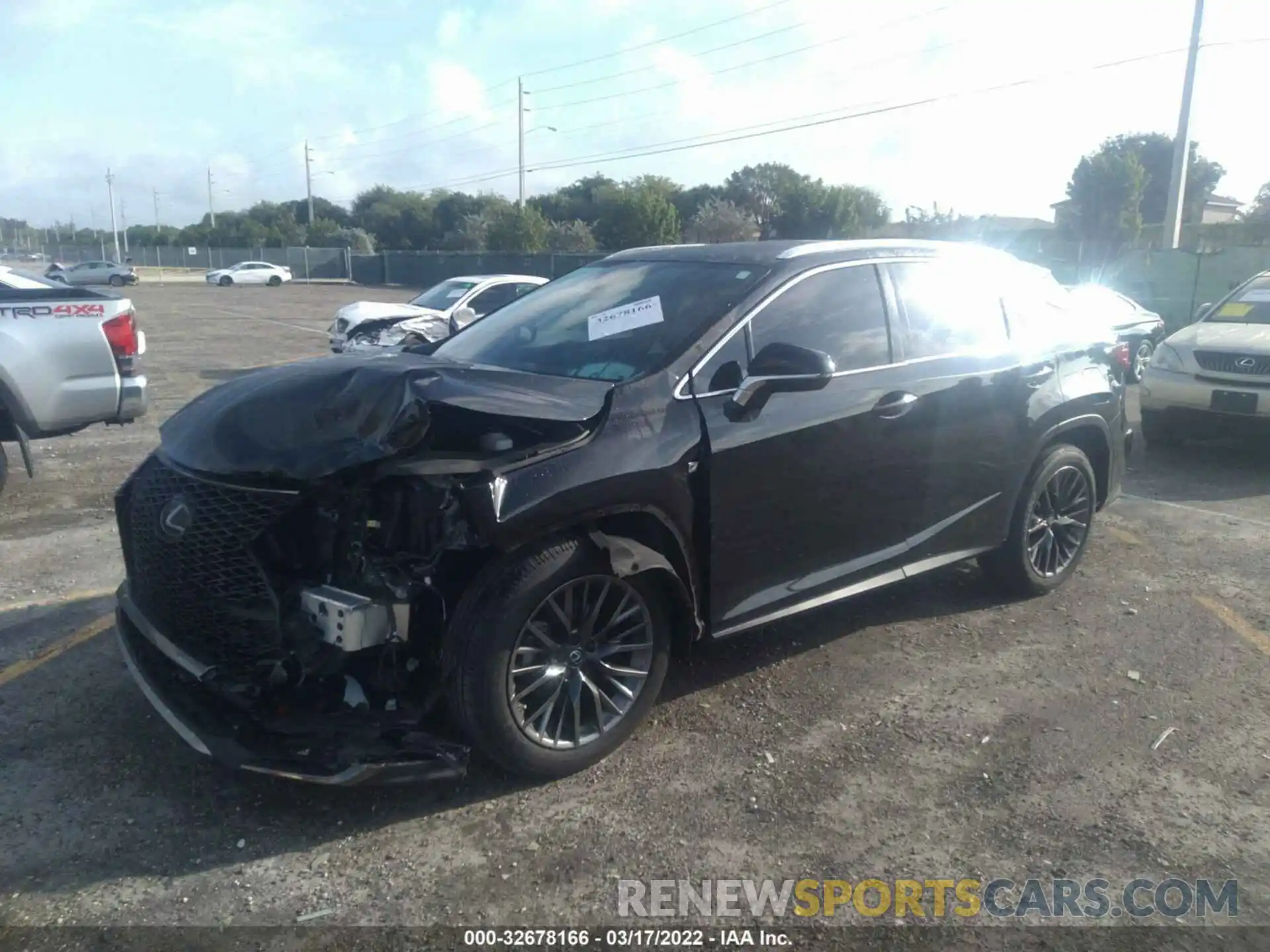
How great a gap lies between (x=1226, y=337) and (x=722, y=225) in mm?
45157

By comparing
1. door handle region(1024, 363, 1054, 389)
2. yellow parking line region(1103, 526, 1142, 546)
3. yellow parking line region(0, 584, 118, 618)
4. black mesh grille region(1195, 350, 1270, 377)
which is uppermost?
door handle region(1024, 363, 1054, 389)

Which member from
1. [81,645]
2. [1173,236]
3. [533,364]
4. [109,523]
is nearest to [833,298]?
[533,364]

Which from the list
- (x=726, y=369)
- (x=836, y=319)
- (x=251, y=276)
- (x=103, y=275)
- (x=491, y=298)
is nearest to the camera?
(x=726, y=369)

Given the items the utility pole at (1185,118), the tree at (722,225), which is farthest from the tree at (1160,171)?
the utility pole at (1185,118)

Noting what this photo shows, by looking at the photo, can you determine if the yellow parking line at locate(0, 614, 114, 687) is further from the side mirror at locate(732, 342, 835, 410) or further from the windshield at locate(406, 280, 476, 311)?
the windshield at locate(406, 280, 476, 311)

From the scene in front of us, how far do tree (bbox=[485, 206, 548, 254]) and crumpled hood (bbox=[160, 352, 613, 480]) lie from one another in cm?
5213

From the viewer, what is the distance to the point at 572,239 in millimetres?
58281

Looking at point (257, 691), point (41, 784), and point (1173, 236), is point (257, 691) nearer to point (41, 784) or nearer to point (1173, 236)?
point (41, 784)

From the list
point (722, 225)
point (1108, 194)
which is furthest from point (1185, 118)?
point (1108, 194)

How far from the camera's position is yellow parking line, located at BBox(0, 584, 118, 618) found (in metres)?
5.24

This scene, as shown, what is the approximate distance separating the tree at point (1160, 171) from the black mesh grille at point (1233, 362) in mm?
67898

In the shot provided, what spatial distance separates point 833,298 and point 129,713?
344 cm

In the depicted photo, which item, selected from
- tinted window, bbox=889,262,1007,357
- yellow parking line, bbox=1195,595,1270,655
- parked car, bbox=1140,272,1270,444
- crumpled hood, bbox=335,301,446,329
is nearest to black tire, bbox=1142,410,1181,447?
parked car, bbox=1140,272,1270,444

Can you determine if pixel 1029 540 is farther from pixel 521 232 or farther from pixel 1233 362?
pixel 521 232
